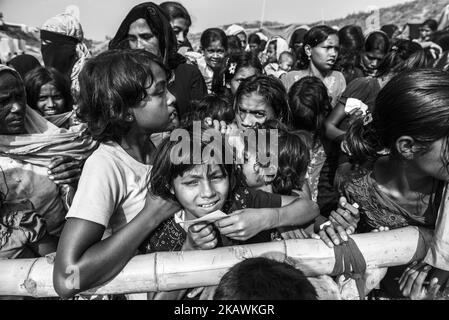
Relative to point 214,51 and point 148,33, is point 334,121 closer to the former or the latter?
point 148,33

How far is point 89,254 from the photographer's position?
1.32m

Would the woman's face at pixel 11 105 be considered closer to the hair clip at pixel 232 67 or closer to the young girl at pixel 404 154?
the young girl at pixel 404 154

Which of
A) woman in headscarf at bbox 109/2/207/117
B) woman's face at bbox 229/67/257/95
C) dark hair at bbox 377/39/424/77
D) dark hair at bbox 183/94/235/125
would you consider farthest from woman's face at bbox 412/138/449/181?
dark hair at bbox 377/39/424/77

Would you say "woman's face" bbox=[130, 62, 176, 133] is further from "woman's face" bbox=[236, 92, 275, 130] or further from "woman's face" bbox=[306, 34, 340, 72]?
"woman's face" bbox=[306, 34, 340, 72]

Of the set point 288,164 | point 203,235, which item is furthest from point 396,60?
point 203,235

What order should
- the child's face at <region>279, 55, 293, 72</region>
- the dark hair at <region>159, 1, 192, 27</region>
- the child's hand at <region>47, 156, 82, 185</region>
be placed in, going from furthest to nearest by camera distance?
the child's face at <region>279, 55, 293, 72</region>, the dark hair at <region>159, 1, 192, 27</region>, the child's hand at <region>47, 156, 82, 185</region>

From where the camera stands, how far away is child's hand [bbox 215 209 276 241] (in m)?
1.46

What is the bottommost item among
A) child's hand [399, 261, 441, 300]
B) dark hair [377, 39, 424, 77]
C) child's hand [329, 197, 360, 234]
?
child's hand [399, 261, 441, 300]

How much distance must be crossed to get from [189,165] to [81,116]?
0.58 meters

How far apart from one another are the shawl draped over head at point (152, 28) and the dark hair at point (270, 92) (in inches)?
20.0

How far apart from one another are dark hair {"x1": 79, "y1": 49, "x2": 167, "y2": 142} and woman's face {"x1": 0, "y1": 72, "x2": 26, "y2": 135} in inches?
16.2

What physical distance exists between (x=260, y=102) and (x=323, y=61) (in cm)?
156
